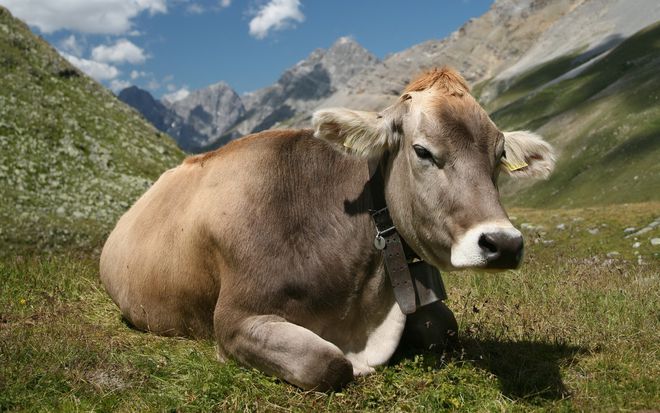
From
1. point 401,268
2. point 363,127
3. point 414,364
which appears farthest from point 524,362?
point 363,127

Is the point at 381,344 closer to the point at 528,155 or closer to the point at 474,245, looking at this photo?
the point at 474,245

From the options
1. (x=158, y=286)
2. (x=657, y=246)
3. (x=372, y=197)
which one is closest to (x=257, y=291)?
(x=372, y=197)

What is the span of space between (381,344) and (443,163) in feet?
7.05

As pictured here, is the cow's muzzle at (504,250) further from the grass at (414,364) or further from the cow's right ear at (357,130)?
the cow's right ear at (357,130)

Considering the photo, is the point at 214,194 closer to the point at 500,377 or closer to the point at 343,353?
the point at 343,353

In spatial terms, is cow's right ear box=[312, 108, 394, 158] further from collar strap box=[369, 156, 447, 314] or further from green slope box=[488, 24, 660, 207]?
green slope box=[488, 24, 660, 207]

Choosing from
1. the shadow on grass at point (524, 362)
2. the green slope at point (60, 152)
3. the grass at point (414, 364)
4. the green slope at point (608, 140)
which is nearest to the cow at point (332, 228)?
the grass at point (414, 364)

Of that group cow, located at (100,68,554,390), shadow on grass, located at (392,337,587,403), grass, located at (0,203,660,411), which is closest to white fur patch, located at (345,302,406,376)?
cow, located at (100,68,554,390)

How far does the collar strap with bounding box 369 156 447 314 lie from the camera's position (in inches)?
263

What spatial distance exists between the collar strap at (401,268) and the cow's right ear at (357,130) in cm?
56

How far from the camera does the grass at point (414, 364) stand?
5.84 meters

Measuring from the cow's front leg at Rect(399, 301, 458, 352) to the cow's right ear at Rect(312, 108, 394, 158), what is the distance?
210cm

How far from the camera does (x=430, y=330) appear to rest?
7.26m

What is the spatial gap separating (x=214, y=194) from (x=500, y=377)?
3928 millimetres
